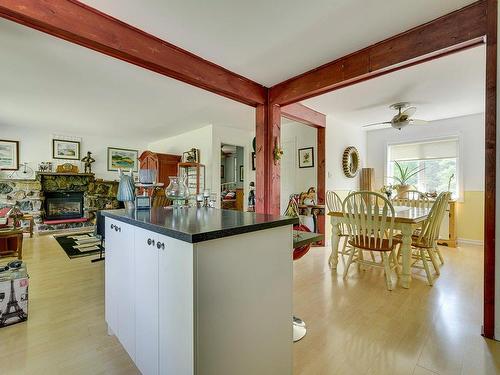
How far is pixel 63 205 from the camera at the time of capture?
18.9 feet

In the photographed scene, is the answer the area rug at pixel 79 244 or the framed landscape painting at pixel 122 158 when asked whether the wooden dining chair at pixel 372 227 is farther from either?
the framed landscape painting at pixel 122 158

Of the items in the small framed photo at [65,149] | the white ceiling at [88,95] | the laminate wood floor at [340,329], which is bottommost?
the laminate wood floor at [340,329]

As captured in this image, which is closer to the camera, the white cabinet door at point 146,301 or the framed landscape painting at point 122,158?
the white cabinet door at point 146,301

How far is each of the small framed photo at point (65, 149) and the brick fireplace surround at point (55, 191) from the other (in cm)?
49

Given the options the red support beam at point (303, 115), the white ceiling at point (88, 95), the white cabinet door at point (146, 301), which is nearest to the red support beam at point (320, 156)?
the red support beam at point (303, 115)

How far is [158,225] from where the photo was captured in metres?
1.12

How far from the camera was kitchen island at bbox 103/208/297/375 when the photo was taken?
3.13ft

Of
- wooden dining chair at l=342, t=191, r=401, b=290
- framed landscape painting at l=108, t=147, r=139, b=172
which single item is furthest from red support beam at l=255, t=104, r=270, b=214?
framed landscape painting at l=108, t=147, r=139, b=172

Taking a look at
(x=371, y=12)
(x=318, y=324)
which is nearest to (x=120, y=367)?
(x=318, y=324)

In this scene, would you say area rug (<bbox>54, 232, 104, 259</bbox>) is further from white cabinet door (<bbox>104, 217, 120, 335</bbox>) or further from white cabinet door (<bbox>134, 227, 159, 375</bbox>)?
white cabinet door (<bbox>134, 227, 159, 375</bbox>)

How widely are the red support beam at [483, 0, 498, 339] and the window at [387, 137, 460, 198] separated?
11.4 feet

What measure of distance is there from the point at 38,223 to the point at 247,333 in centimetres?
615

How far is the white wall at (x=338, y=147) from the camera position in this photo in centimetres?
443

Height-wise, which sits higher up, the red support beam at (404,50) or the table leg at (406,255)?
the red support beam at (404,50)
